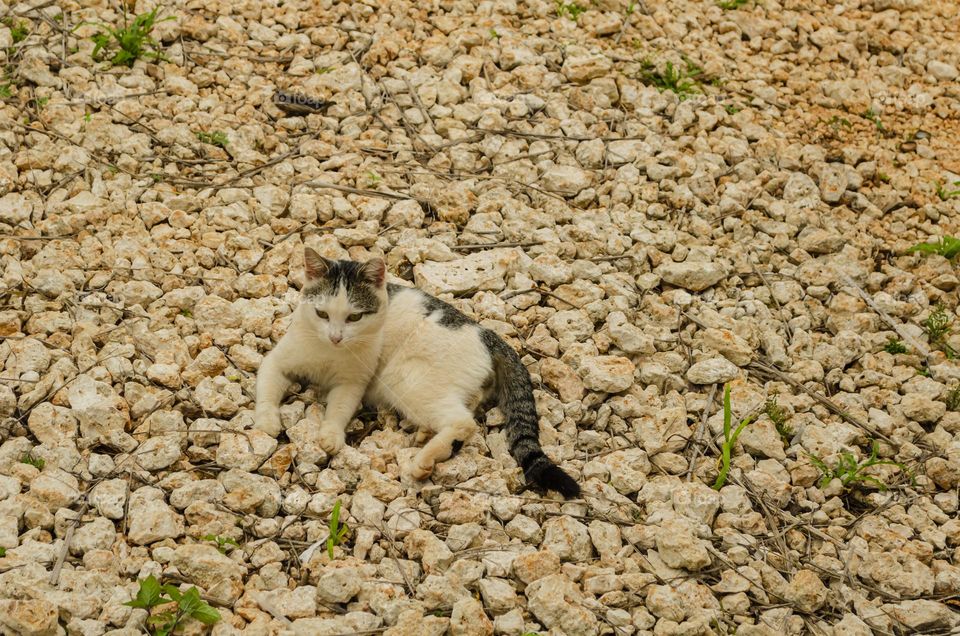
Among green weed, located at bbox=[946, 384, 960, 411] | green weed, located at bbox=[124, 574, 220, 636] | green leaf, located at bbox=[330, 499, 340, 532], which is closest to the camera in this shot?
green weed, located at bbox=[124, 574, 220, 636]

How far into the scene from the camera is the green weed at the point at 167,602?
8.73 ft

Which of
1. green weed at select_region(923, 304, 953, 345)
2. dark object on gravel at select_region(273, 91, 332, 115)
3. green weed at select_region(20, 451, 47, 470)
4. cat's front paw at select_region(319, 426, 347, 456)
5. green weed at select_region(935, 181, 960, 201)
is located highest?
dark object on gravel at select_region(273, 91, 332, 115)

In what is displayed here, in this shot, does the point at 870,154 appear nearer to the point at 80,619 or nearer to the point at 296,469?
the point at 296,469

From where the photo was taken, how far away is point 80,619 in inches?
104

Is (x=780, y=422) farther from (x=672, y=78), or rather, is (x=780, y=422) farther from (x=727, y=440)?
(x=672, y=78)

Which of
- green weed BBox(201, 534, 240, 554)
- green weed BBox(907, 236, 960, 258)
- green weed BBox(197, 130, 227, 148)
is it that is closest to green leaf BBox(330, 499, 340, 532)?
green weed BBox(201, 534, 240, 554)

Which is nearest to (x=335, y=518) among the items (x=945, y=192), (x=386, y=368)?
(x=386, y=368)

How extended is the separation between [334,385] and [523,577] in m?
1.29

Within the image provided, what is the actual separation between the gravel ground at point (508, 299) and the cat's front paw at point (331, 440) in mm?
44

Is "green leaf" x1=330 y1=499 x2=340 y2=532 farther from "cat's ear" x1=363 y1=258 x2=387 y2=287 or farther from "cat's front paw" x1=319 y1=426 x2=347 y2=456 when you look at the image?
"cat's ear" x1=363 y1=258 x2=387 y2=287

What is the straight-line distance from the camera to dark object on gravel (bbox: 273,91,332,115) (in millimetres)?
5078

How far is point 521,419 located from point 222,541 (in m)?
1.27

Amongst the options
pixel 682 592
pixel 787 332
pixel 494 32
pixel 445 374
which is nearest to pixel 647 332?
pixel 787 332

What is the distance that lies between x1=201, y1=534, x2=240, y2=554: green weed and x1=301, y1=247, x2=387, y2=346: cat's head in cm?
96
